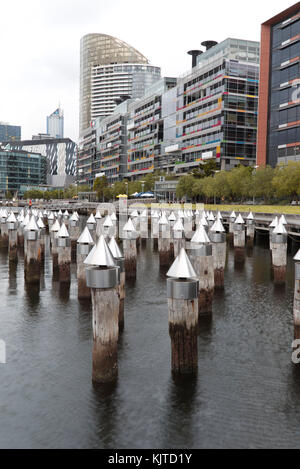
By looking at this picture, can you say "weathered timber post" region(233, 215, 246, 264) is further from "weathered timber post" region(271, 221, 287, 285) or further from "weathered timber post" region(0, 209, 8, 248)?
"weathered timber post" region(0, 209, 8, 248)

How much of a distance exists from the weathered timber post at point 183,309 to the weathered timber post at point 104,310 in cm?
150

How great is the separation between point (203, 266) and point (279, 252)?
8544 millimetres

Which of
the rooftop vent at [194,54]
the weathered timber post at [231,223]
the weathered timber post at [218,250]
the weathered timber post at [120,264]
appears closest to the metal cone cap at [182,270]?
the weathered timber post at [120,264]

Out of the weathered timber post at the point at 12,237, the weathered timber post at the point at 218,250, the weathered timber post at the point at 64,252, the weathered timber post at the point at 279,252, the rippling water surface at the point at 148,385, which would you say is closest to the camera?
the rippling water surface at the point at 148,385

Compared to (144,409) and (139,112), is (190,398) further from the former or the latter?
(139,112)

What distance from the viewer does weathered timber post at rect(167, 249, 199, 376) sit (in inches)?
447

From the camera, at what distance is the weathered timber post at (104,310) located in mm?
10783

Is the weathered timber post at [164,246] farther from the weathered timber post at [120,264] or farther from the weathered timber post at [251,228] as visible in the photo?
the weathered timber post at [120,264]

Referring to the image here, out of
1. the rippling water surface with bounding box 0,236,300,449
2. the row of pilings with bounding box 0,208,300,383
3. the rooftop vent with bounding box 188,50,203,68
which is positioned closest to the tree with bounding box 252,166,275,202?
the row of pilings with bounding box 0,208,300,383

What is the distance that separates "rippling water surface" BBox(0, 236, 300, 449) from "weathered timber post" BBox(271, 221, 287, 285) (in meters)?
4.54

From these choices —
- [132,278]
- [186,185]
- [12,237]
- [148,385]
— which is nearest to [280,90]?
[186,185]

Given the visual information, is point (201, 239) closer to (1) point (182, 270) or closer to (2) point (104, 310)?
(1) point (182, 270)

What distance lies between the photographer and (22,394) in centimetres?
1152
